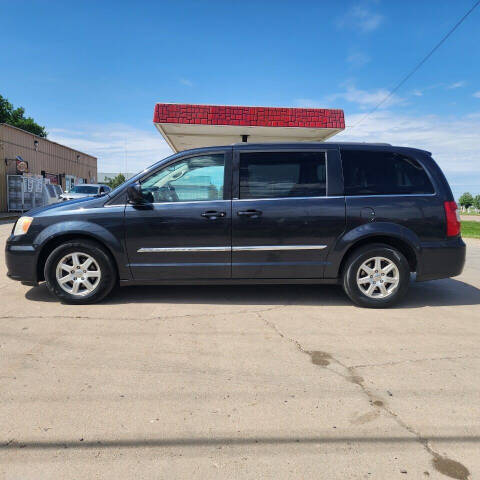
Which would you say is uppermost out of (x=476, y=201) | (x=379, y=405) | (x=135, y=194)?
(x=476, y=201)

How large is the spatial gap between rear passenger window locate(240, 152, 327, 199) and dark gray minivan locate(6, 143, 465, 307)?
1 centimetres

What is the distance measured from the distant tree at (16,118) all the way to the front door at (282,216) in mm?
51829

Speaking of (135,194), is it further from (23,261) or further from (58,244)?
(23,261)

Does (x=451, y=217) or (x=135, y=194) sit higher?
(x=135, y=194)

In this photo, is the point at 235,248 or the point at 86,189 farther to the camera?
the point at 86,189

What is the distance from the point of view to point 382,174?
473 centimetres

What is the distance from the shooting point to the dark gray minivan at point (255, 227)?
15.0 feet

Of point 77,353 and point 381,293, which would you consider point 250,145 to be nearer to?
point 381,293

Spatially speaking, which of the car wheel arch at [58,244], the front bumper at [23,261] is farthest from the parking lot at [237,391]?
the car wheel arch at [58,244]

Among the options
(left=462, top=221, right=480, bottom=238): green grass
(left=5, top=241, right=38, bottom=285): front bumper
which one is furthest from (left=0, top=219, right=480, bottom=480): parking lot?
(left=462, top=221, right=480, bottom=238): green grass

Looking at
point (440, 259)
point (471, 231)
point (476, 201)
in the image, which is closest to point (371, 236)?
point (440, 259)

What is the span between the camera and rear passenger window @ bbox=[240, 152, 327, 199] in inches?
183

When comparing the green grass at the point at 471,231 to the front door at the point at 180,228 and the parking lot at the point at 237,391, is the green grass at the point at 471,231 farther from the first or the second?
the front door at the point at 180,228

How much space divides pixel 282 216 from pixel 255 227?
342mm
